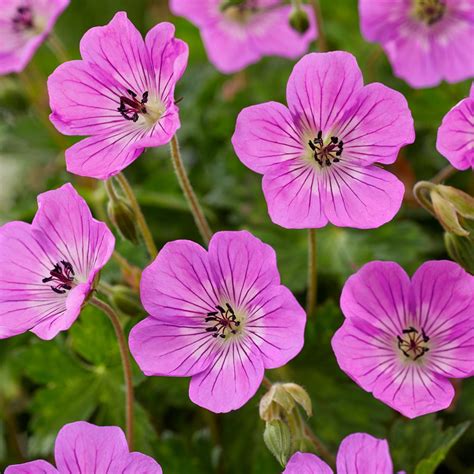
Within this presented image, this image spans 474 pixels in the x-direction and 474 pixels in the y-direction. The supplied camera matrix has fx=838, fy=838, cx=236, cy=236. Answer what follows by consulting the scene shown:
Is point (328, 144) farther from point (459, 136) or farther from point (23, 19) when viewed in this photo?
point (23, 19)

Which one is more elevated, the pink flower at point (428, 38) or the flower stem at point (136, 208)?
the pink flower at point (428, 38)

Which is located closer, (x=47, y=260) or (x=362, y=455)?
(x=362, y=455)

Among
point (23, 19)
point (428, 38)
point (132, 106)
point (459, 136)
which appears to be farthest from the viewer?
point (23, 19)

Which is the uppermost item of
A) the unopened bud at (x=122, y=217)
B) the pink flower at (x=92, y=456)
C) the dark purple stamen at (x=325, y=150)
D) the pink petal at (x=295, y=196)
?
the dark purple stamen at (x=325, y=150)

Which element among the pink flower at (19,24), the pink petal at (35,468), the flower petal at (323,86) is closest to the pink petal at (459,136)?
the flower petal at (323,86)

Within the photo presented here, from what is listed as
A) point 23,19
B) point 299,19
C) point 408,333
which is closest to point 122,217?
Result: point 408,333

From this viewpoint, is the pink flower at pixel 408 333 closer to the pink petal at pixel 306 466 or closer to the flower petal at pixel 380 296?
the flower petal at pixel 380 296
